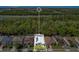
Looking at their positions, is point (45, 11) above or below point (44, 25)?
above

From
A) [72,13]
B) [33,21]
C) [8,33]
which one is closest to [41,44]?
[33,21]

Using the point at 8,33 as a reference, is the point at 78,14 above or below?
above

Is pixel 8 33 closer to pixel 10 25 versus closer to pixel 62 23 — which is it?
pixel 10 25

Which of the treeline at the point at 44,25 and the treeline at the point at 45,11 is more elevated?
the treeline at the point at 45,11

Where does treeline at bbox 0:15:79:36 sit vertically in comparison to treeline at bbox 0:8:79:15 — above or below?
below
